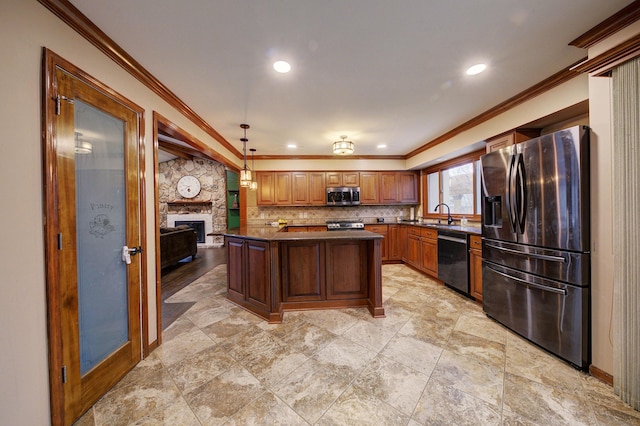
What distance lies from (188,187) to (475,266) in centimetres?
844

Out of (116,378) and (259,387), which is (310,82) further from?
(116,378)

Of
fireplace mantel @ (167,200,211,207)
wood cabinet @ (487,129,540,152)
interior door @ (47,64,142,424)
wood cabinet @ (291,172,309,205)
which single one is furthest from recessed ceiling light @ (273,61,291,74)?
fireplace mantel @ (167,200,211,207)

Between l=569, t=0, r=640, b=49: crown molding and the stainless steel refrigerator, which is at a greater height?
l=569, t=0, r=640, b=49: crown molding

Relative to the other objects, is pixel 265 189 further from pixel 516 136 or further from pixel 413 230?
pixel 516 136

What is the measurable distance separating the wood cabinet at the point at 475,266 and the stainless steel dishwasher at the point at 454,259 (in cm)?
5

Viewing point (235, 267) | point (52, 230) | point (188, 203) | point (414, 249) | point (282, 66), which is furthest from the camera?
point (188, 203)

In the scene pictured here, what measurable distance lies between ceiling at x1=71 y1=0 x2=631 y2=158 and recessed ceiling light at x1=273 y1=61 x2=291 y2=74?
0.17 ft

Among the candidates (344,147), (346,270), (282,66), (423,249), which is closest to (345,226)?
(423,249)

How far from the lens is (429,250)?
4.07 meters

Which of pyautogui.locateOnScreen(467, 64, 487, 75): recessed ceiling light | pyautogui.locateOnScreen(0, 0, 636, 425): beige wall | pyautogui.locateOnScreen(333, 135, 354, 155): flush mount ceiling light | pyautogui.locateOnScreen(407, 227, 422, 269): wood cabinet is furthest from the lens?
pyautogui.locateOnScreen(407, 227, 422, 269): wood cabinet

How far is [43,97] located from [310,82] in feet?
6.21

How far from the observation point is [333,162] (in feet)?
17.9

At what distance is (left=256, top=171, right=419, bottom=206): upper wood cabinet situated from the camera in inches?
Answer: 211

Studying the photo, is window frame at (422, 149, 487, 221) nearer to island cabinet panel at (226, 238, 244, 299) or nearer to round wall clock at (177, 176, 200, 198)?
island cabinet panel at (226, 238, 244, 299)
